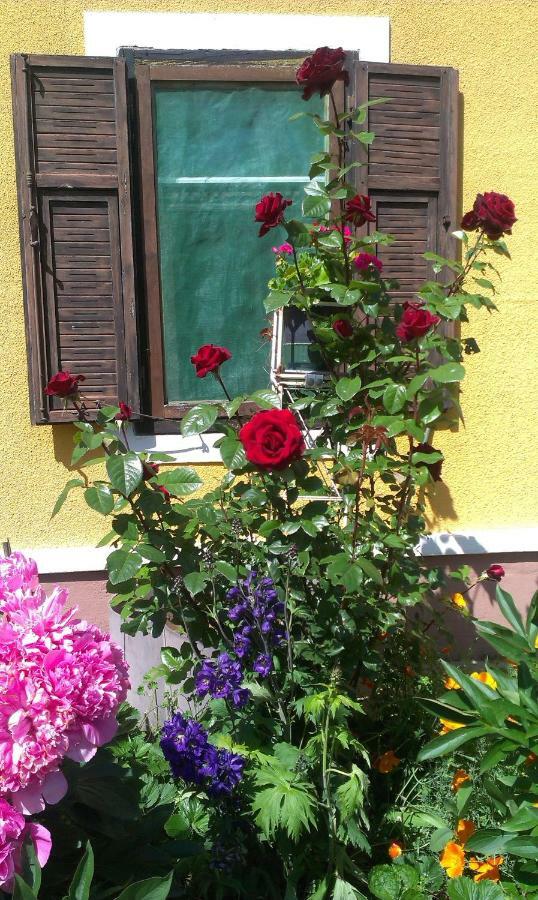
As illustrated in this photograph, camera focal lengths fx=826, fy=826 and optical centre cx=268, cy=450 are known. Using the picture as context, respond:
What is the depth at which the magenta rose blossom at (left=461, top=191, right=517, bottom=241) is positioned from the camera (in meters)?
2.41

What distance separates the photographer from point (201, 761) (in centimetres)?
193

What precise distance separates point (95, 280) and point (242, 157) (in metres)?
0.80

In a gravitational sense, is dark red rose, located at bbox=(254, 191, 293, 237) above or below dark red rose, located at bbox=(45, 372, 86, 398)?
above

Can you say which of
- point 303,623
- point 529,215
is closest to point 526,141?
point 529,215

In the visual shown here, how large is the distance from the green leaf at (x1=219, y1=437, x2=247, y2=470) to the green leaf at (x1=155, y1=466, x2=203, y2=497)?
9 cm

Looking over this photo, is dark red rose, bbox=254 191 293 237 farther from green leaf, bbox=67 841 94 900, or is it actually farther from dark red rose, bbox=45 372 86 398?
green leaf, bbox=67 841 94 900

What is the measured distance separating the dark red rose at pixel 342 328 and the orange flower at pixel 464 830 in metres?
1.42

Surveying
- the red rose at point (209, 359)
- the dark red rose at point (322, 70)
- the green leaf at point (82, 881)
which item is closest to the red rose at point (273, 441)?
the red rose at point (209, 359)

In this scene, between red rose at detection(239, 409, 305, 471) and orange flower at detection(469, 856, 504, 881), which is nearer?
red rose at detection(239, 409, 305, 471)

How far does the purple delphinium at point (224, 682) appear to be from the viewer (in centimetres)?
201

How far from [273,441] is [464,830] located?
1.22 m

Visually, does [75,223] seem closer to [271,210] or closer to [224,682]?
[271,210]

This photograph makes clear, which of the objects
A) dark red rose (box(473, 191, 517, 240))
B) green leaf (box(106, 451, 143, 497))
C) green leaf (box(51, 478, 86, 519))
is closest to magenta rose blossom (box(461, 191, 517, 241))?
dark red rose (box(473, 191, 517, 240))

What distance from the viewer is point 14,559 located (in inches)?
64.9
